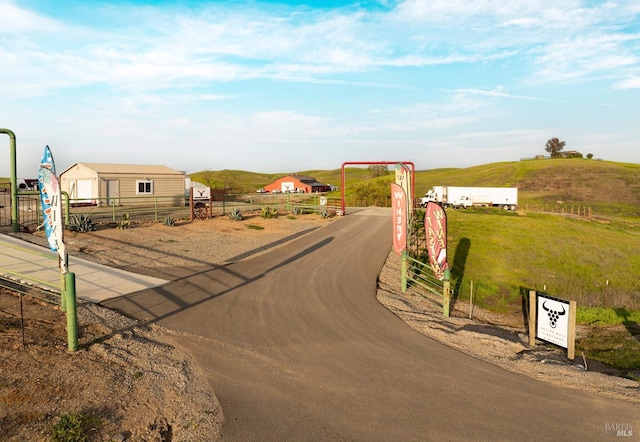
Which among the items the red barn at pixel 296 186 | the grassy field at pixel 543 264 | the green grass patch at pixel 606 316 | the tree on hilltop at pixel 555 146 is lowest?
the green grass patch at pixel 606 316

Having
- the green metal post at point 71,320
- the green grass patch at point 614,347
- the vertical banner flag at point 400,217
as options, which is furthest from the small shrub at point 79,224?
the green grass patch at point 614,347

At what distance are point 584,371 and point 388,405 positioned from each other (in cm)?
482

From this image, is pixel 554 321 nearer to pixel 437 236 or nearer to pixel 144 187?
pixel 437 236

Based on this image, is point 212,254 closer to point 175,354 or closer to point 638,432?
point 175,354

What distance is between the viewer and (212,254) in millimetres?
18266

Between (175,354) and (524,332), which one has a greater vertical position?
(175,354)

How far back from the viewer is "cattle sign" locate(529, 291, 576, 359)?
975cm

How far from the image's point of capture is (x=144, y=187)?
37.9 m

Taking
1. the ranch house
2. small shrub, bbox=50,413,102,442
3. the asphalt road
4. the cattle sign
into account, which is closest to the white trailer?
the ranch house

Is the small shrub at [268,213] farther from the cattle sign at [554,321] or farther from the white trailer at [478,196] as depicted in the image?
the white trailer at [478,196]

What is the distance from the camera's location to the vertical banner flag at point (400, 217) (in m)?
14.9

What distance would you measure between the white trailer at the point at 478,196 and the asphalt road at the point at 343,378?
47.4 metres

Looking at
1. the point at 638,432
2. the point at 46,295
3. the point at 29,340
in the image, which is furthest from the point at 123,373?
the point at 638,432

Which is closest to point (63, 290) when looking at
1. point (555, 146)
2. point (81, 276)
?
point (81, 276)
